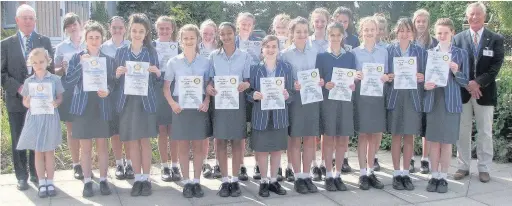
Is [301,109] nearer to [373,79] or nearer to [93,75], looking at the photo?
[373,79]

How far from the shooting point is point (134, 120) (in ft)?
17.5

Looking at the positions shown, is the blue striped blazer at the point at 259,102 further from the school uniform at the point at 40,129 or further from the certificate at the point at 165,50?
the school uniform at the point at 40,129

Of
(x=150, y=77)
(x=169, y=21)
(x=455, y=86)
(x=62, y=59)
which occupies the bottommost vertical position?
(x=455, y=86)

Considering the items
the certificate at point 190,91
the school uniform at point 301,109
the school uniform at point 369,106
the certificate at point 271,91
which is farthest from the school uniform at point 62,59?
the school uniform at point 369,106

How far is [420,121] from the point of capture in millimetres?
5645

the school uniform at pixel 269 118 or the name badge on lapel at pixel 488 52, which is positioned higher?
the name badge on lapel at pixel 488 52

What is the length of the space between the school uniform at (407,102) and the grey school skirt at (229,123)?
163 centimetres

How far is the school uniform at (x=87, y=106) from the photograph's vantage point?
210 inches

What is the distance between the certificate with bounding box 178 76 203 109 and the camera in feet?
17.1

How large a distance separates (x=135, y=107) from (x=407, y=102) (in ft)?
9.40

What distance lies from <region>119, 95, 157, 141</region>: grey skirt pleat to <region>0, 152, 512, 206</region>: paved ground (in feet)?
2.24

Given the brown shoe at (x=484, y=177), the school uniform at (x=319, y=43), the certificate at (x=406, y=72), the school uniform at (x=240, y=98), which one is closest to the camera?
the school uniform at (x=240, y=98)

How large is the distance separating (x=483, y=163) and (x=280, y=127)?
2.67m

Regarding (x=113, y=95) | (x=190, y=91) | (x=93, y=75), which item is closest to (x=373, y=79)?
(x=190, y=91)
